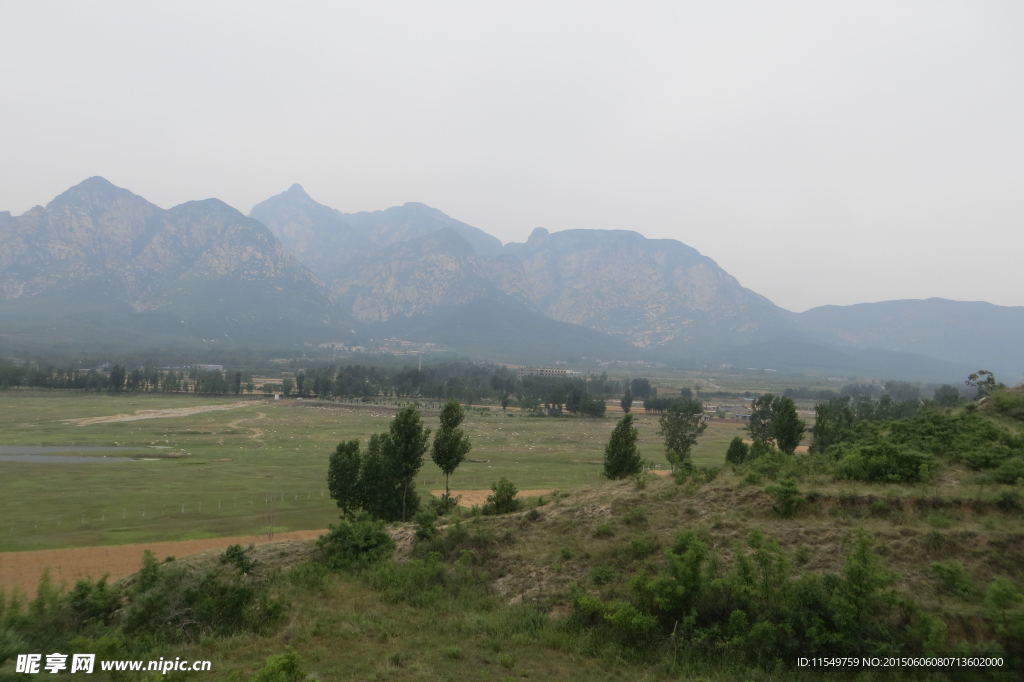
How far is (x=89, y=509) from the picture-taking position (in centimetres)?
3966

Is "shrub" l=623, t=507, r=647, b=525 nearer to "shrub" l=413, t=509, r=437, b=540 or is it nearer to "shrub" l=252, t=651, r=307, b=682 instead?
"shrub" l=413, t=509, r=437, b=540

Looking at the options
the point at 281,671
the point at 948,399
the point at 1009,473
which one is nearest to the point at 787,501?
the point at 1009,473

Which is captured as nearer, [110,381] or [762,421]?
[762,421]

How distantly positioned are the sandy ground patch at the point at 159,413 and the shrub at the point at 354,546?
9049 cm

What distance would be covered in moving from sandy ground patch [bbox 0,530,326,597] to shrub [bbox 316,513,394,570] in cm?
808

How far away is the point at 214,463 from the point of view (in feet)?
198

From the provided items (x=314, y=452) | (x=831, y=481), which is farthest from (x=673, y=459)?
(x=314, y=452)

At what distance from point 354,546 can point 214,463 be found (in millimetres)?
50001

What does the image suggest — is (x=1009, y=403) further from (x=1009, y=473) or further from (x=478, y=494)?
(x=478, y=494)

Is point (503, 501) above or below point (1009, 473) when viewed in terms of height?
below

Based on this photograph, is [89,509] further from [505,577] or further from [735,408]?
[735,408]

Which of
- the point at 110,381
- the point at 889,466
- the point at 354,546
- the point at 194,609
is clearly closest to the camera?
the point at 194,609

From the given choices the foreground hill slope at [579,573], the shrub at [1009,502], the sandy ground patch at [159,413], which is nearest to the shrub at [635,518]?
the foreground hill slope at [579,573]

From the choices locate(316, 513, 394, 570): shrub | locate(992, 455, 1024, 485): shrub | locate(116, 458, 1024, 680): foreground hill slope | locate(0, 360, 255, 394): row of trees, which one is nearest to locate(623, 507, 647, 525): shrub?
locate(116, 458, 1024, 680): foreground hill slope
